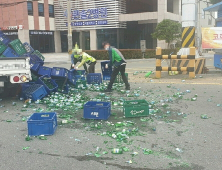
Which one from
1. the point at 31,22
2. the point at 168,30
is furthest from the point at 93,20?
the point at 168,30

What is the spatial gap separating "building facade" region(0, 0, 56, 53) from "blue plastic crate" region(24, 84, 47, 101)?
29.1m

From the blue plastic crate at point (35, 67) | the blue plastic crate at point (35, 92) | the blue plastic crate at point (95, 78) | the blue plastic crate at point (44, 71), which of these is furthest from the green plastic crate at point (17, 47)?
the blue plastic crate at point (95, 78)

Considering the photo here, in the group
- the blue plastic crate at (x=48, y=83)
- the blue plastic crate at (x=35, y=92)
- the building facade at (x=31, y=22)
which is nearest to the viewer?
the blue plastic crate at (x=35, y=92)

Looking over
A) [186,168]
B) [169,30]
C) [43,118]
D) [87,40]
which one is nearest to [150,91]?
[43,118]

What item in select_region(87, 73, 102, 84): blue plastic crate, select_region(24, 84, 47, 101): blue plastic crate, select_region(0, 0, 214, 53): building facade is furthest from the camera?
select_region(0, 0, 214, 53): building facade

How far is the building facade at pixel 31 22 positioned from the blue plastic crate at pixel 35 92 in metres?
29.1

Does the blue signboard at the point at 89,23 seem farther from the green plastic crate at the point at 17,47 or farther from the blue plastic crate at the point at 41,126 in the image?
the blue plastic crate at the point at 41,126

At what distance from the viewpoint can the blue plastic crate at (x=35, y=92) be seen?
8148mm

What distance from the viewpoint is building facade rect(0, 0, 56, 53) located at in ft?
119

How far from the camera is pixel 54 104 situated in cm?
782

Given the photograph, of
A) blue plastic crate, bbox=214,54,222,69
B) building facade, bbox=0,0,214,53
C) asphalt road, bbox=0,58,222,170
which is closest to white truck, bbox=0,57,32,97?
asphalt road, bbox=0,58,222,170

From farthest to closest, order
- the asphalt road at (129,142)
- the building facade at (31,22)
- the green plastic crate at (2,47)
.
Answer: the building facade at (31,22) < the green plastic crate at (2,47) < the asphalt road at (129,142)

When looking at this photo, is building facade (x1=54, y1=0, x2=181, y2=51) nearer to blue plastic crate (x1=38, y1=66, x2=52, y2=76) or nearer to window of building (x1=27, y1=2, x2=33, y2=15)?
window of building (x1=27, y1=2, x2=33, y2=15)

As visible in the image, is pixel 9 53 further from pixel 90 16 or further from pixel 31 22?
pixel 31 22
